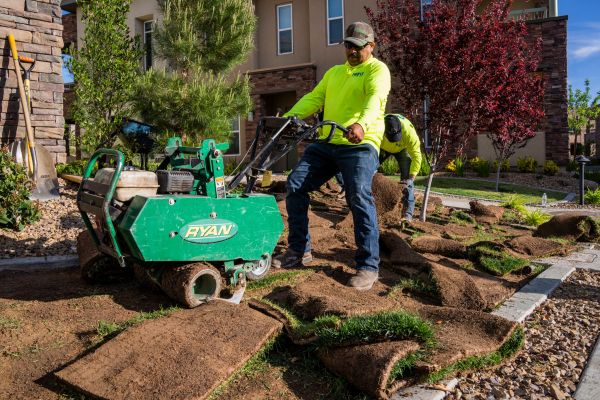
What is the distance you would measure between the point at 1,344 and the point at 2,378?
0.40m

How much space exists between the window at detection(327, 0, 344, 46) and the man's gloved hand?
14.0 metres

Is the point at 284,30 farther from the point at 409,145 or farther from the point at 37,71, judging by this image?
the point at 409,145

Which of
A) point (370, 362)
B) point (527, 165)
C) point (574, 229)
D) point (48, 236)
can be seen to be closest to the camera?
point (370, 362)

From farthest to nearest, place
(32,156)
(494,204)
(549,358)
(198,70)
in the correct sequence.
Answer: (198,70) < (494,204) < (32,156) < (549,358)

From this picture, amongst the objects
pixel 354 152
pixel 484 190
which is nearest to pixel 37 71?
pixel 354 152

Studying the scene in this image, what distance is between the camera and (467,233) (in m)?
6.86

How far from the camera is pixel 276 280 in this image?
4.09m

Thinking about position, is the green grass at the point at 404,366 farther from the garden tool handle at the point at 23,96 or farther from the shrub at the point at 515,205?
the garden tool handle at the point at 23,96

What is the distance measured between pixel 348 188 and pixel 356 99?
765mm

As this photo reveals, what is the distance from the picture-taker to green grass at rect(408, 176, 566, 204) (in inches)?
473

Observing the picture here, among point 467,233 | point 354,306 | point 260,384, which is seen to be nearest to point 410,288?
point 354,306

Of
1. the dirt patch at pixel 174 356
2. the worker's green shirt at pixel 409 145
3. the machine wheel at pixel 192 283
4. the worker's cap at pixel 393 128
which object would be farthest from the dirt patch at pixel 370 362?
the worker's green shirt at pixel 409 145

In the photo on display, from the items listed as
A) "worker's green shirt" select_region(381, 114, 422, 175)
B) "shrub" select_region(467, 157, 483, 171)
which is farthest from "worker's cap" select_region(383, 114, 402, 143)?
"shrub" select_region(467, 157, 483, 171)

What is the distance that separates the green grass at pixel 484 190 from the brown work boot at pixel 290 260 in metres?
7.81
